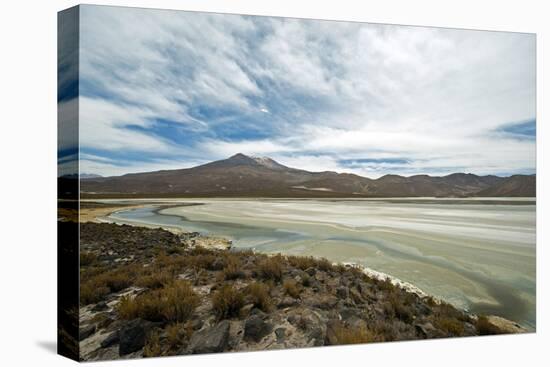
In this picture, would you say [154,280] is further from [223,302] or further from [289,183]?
[289,183]

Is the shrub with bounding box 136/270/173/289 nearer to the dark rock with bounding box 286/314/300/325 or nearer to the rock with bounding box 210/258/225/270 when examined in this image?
the rock with bounding box 210/258/225/270

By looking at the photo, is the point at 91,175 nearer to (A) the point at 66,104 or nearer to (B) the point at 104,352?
(A) the point at 66,104

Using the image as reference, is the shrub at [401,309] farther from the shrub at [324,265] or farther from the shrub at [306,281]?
the shrub at [306,281]

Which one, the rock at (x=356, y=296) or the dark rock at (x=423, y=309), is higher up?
the rock at (x=356, y=296)

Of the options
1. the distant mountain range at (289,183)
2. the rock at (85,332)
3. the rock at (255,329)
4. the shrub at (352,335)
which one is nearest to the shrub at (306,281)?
the shrub at (352,335)

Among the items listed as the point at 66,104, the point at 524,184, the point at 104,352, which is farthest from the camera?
the point at 524,184

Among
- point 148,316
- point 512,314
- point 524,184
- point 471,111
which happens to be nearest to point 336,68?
point 471,111

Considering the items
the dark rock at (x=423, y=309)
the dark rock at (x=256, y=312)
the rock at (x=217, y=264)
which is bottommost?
the dark rock at (x=423, y=309)
